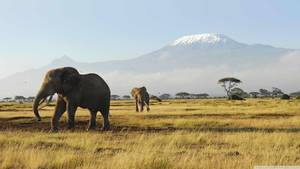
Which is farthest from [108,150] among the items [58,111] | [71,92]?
[58,111]

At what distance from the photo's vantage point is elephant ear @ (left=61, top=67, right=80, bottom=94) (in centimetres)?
1340

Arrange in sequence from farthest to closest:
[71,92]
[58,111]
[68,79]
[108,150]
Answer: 1. [58,111]
2. [71,92]
3. [68,79]
4. [108,150]

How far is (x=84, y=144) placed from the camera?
906 centimetres

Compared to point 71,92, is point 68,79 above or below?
above

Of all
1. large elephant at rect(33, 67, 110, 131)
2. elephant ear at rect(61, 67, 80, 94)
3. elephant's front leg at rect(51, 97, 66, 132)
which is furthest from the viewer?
elephant's front leg at rect(51, 97, 66, 132)

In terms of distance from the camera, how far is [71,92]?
13609mm

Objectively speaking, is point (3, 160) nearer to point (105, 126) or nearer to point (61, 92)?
point (61, 92)

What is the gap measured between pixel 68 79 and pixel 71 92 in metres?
0.69

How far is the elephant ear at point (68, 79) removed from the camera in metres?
13.4

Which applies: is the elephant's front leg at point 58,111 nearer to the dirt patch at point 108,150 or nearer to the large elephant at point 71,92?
the large elephant at point 71,92

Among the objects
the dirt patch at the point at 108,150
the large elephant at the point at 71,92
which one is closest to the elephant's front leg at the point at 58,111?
the large elephant at the point at 71,92

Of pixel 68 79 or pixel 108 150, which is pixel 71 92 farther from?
pixel 108 150

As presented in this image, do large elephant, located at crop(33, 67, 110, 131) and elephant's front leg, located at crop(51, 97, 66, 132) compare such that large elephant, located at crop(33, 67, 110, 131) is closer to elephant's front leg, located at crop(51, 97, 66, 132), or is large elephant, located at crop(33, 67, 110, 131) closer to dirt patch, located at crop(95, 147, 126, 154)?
elephant's front leg, located at crop(51, 97, 66, 132)

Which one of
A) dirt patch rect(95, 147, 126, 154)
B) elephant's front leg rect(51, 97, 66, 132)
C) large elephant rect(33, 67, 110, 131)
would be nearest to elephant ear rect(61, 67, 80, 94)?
large elephant rect(33, 67, 110, 131)
